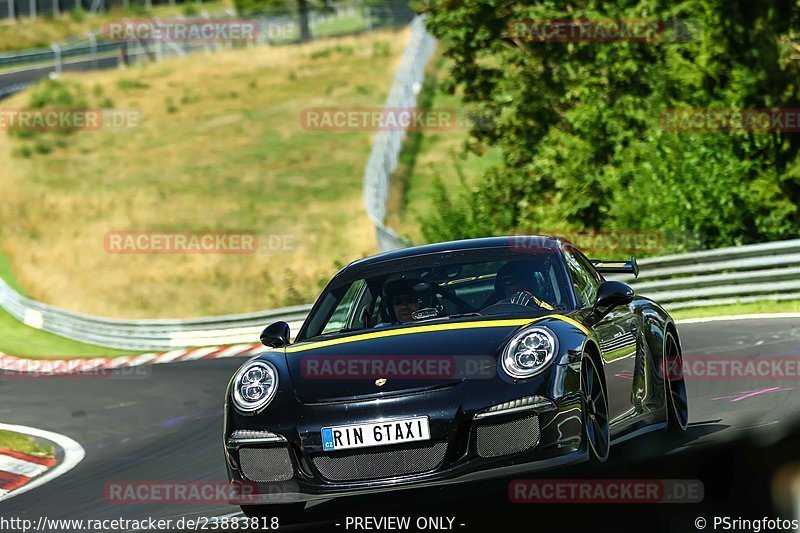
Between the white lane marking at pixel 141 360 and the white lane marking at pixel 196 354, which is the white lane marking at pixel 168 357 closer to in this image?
the white lane marking at pixel 141 360

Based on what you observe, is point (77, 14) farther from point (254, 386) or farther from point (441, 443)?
point (441, 443)

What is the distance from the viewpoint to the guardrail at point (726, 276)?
17109mm

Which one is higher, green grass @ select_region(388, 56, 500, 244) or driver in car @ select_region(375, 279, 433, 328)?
green grass @ select_region(388, 56, 500, 244)

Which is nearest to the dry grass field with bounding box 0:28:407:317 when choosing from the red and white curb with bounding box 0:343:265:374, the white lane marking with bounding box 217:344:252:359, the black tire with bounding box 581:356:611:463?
the red and white curb with bounding box 0:343:265:374

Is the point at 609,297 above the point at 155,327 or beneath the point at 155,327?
beneath

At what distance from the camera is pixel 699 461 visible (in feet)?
23.3

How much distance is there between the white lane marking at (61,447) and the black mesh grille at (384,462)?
407cm

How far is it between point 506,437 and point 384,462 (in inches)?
22.3

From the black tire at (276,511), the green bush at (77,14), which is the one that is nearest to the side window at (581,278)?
the black tire at (276,511)

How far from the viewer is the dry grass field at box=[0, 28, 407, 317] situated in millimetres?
36438

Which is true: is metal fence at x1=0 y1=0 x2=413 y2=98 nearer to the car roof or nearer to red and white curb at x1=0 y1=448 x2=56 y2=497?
red and white curb at x1=0 y1=448 x2=56 y2=497

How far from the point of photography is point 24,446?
12219mm

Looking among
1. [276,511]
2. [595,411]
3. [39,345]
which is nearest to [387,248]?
[39,345]

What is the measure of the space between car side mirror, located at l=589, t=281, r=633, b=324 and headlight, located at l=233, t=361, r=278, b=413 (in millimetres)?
1714
